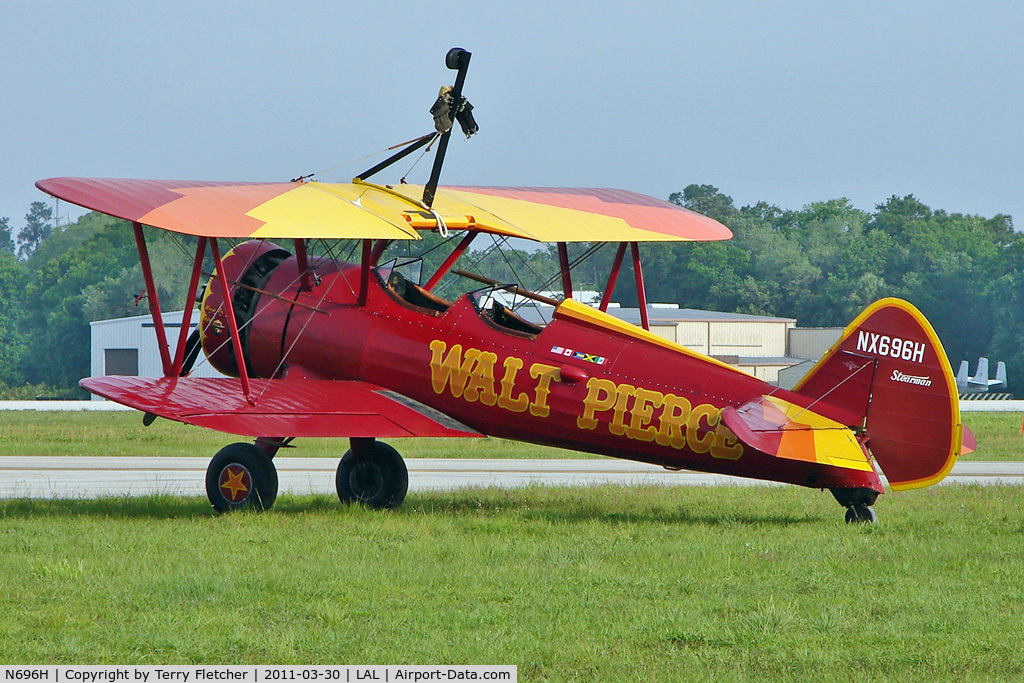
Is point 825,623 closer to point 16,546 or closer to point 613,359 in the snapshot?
point 613,359

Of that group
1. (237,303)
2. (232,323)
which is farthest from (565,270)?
(232,323)

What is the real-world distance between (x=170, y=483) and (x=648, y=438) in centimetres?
704

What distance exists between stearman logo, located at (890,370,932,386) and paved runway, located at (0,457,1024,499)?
5.35 metres

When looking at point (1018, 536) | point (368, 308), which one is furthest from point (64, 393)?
point (1018, 536)

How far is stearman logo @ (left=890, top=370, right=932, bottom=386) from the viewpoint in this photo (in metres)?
9.15

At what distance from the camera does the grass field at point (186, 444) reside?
19.6m

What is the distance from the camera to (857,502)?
9789mm

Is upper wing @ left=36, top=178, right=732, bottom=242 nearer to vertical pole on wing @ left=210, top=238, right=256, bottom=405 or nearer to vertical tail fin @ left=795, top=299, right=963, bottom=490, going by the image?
vertical pole on wing @ left=210, top=238, right=256, bottom=405

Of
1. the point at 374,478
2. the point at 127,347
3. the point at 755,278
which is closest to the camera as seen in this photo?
the point at 374,478

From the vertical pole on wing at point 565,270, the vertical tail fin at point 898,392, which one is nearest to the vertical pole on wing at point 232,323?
the vertical pole on wing at point 565,270

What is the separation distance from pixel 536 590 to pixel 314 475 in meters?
8.67

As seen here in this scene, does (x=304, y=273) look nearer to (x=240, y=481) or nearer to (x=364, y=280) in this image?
(x=364, y=280)

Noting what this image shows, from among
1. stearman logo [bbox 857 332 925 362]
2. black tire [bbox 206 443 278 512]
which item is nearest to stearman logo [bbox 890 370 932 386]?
stearman logo [bbox 857 332 925 362]

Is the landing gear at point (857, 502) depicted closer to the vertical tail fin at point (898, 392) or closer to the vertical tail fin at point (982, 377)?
the vertical tail fin at point (898, 392)
